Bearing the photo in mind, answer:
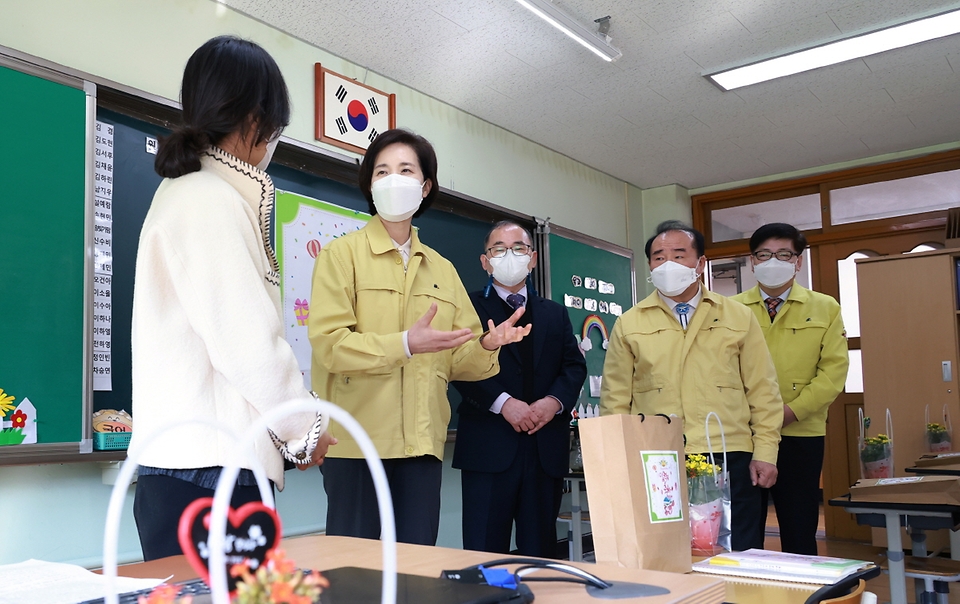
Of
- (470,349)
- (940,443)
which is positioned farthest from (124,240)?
(940,443)

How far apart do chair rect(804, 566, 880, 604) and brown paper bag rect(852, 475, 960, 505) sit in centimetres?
121

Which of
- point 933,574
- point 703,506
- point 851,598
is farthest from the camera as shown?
point 933,574

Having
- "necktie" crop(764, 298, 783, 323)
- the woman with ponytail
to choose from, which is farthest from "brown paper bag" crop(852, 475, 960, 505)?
the woman with ponytail

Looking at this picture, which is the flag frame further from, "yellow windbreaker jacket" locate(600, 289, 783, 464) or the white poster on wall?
"yellow windbreaker jacket" locate(600, 289, 783, 464)

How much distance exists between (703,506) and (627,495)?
1.31 feet

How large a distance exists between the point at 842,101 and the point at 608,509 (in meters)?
4.06

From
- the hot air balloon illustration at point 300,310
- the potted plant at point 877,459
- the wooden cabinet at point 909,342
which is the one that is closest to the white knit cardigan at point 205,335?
the hot air balloon illustration at point 300,310

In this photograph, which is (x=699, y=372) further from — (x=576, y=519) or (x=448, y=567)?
(x=448, y=567)

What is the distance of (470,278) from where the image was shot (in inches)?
163

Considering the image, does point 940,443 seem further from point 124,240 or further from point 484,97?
point 124,240

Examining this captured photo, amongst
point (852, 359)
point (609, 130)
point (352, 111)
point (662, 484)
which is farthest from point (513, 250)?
point (852, 359)

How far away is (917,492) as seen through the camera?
2275 mm

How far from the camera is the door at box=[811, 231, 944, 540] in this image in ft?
17.4

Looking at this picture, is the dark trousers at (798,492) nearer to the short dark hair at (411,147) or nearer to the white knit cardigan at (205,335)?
the short dark hair at (411,147)
